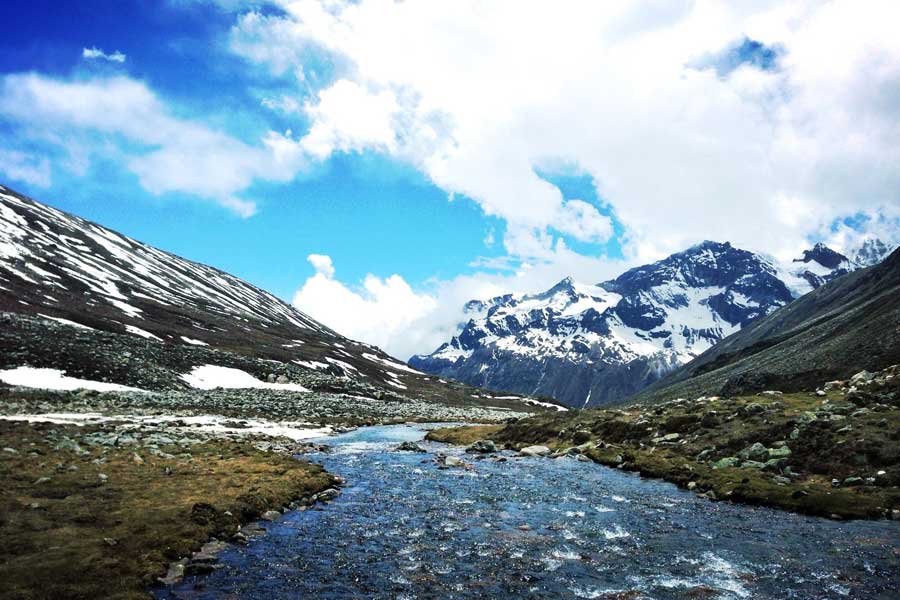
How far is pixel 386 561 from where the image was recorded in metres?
20.7

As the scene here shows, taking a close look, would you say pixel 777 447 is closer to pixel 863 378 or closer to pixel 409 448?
pixel 863 378

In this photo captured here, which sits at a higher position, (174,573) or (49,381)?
(49,381)

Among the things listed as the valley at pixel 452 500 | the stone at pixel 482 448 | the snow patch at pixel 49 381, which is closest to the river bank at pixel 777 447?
the valley at pixel 452 500

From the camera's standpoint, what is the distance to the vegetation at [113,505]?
17656mm

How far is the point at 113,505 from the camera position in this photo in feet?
80.4

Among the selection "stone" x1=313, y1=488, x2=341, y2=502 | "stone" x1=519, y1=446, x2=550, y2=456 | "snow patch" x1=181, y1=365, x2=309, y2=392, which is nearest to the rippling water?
"stone" x1=313, y1=488, x2=341, y2=502

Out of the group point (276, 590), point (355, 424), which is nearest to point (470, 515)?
point (276, 590)

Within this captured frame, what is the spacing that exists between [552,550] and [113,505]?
18.6 m

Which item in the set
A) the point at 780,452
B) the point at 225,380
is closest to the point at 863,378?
the point at 780,452

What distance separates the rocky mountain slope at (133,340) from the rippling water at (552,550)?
223 ft

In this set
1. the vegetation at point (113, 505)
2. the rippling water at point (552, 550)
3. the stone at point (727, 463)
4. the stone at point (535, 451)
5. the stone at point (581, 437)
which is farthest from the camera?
the stone at point (581, 437)

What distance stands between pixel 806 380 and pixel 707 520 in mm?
64552

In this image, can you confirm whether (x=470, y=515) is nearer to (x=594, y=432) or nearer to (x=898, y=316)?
(x=594, y=432)

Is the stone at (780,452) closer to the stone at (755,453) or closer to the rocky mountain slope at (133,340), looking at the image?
the stone at (755,453)
